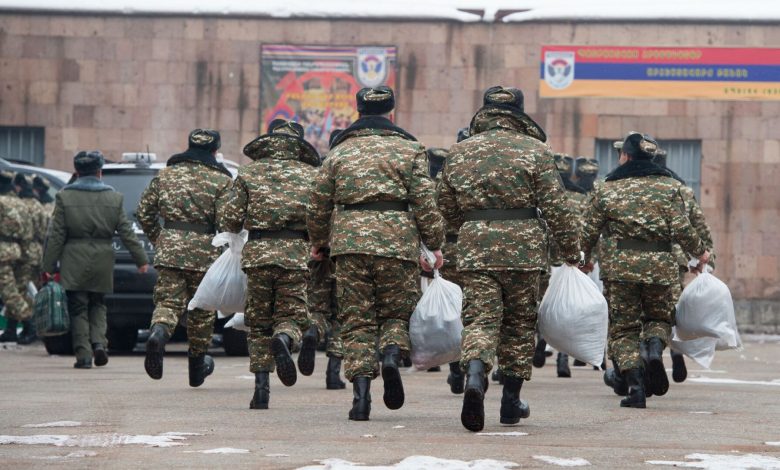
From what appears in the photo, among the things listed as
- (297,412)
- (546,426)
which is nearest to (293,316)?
(297,412)

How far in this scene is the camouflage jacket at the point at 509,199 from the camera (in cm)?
949

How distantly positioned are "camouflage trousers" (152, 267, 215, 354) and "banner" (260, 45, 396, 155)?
14176 mm

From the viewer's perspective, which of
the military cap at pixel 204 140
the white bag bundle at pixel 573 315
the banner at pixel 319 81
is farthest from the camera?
the banner at pixel 319 81

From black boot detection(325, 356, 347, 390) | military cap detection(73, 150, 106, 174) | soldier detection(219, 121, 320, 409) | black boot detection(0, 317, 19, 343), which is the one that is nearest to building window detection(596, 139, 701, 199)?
black boot detection(0, 317, 19, 343)

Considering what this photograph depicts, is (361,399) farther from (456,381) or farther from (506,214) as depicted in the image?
(456,381)

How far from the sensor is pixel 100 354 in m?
15.3

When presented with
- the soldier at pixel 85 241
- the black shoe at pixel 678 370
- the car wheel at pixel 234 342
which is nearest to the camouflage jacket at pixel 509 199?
the black shoe at pixel 678 370

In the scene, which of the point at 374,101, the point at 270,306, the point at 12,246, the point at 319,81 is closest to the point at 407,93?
the point at 319,81

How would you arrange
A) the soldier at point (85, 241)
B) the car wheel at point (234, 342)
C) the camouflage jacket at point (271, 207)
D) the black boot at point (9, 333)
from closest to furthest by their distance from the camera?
the camouflage jacket at point (271, 207) < the soldier at point (85, 241) < the car wheel at point (234, 342) < the black boot at point (9, 333)

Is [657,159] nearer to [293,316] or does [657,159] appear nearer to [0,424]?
[293,316]

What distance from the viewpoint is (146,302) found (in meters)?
16.5

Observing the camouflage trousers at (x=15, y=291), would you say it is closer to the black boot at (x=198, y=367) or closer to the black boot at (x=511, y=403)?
the black boot at (x=198, y=367)

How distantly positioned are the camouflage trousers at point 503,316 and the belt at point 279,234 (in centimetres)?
170

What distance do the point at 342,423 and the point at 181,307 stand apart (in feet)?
9.81
